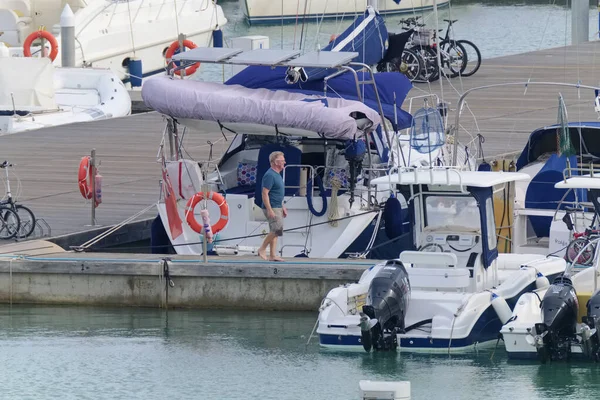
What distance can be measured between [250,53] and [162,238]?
2.69m

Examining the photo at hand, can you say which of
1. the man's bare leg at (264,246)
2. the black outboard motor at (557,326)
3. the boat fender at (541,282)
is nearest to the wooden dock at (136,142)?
the man's bare leg at (264,246)

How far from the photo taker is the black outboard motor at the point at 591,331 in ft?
50.2

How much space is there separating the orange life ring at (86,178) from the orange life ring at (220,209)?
87.0 inches

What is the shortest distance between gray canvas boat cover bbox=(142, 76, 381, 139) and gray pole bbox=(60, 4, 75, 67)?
52.8 feet

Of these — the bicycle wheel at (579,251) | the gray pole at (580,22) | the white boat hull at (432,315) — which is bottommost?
the white boat hull at (432,315)

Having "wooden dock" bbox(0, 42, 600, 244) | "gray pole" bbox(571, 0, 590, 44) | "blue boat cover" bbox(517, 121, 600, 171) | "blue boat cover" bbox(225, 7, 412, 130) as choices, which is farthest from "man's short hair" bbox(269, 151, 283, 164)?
"gray pole" bbox(571, 0, 590, 44)

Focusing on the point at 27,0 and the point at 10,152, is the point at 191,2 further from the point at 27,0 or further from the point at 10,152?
the point at 10,152

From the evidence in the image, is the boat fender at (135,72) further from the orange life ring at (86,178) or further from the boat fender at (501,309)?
the boat fender at (501,309)

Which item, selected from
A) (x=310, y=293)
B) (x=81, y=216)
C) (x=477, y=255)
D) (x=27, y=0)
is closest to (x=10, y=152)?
(x=81, y=216)

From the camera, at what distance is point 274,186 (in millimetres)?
18000

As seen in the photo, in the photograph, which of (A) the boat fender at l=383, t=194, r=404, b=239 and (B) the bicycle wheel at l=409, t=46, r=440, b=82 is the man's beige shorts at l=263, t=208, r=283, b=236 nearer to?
(A) the boat fender at l=383, t=194, r=404, b=239

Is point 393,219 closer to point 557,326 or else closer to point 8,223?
point 557,326

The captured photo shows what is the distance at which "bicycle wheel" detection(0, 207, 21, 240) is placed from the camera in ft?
65.0

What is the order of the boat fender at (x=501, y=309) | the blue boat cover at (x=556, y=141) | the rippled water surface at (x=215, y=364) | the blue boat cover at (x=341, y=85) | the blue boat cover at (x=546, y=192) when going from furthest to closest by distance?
the blue boat cover at (x=556, y=141), the blue boat cover at (x=341, y=85), the blue boat cover at (x=546, y=192), the boat fender at (x=501, y=309), the rippled water surface at (x=215, y=364)
